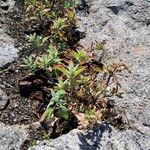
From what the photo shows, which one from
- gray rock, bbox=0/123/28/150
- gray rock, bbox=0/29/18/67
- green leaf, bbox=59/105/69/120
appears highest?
green leaf, bbox=59/105/69/120

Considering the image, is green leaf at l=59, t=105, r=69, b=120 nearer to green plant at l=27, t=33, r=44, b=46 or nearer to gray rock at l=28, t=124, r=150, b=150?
gray rock at l=28, t=124, r=150, b=150

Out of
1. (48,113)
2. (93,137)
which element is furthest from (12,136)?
(93,137)

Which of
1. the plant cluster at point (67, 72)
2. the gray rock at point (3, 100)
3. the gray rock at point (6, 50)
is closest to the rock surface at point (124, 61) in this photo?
the plant cluster at point (67, 72)

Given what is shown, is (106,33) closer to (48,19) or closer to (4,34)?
(48,19)

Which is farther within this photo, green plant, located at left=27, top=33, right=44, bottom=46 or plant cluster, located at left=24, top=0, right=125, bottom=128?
green plant, located at left=27, top=33, right=44, bottom=46

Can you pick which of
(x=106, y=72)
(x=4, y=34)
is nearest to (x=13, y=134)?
(x=106, y=72)

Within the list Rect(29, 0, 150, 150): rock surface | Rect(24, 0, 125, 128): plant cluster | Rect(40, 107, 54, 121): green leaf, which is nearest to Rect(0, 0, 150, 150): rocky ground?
Rect(29, 0, 150, 150): rock surface

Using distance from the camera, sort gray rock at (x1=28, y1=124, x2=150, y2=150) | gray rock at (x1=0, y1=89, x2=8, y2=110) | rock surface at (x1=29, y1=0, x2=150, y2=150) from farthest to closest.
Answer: gray rock at (x1=0, y1=89, x2=8, y2=110) → rock surface at (x1=29, y1=0, x2=150, y2=150) → gray rock at (x1=28, y1=124, x2=150, y2=150)

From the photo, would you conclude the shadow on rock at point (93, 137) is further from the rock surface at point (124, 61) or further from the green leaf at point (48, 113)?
the green leaf at point (48, 113)
